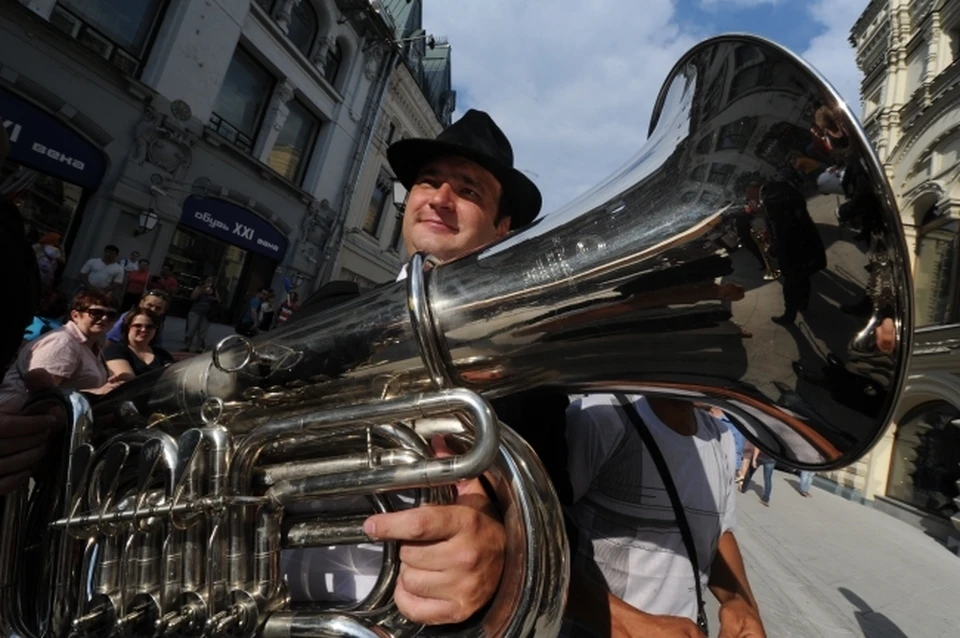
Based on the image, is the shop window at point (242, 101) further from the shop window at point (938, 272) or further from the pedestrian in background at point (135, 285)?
the shop window at point (938, 272)

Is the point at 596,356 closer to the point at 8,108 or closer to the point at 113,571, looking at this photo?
the point at 113,571

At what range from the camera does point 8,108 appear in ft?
20.8

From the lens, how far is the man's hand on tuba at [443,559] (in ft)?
2.55

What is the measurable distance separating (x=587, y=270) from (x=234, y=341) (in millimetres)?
728

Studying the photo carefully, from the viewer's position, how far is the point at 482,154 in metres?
1.52

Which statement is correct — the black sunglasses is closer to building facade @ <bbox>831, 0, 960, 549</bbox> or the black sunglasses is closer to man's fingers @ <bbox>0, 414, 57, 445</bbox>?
man's fingers @ <bbox>0, 414, 57, 445</bbox>

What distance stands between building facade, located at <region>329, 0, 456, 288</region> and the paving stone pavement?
11.0 metres

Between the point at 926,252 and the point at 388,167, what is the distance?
43.5ft

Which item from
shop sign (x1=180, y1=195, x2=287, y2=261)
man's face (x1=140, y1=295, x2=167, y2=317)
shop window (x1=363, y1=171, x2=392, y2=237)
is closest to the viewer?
man's face (x1=140, y1=295, x2=167, y2=317)

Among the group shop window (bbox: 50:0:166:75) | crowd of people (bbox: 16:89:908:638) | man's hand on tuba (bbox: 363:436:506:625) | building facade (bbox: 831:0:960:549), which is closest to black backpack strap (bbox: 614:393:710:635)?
crowd of people (bbox: 16:89:908:638)

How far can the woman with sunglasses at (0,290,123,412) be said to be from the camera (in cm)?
239

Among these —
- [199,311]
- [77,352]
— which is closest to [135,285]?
[199,311]

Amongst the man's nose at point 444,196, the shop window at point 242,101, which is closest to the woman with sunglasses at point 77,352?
the man's nose at point 444,196

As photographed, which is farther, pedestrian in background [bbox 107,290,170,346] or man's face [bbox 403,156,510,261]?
pedestrian in background [bbox 107,290,170,346]
